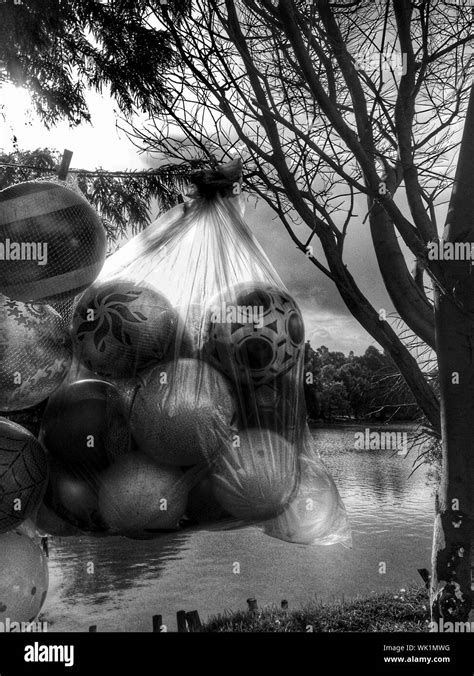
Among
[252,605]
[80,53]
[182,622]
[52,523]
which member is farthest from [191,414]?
[80,53]

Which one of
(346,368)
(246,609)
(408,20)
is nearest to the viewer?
(408,20)

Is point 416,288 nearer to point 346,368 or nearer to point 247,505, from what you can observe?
point 247,505

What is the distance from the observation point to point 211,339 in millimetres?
2561

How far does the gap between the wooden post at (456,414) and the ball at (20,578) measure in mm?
1846

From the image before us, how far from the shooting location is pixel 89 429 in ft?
8.31

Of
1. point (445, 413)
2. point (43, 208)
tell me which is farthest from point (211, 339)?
point (445, 413)

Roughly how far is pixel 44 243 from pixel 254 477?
4.14ft

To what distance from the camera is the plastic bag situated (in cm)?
245

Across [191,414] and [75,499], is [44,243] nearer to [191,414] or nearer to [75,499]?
[191,414]

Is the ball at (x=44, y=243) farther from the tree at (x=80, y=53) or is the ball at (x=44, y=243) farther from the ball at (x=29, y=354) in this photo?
the tree at (x=80, y=53)

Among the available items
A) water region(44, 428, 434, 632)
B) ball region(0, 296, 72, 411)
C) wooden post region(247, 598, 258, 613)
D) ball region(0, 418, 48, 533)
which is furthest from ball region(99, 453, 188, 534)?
wooden post region(247, 598, 258, 613)
